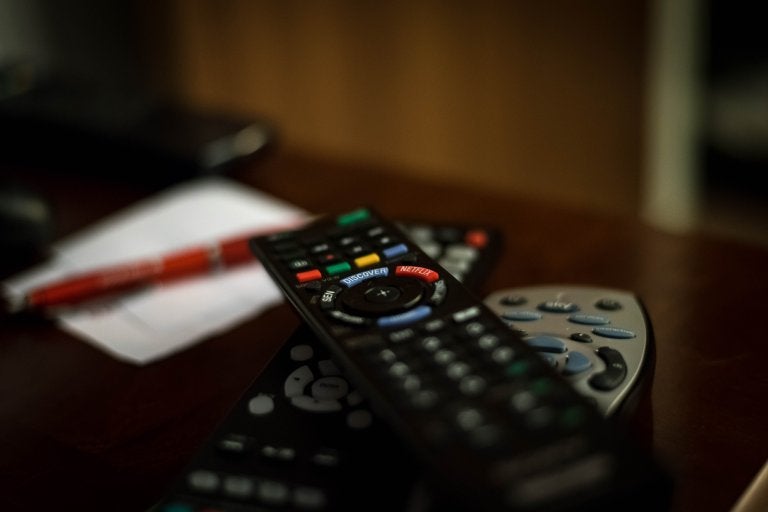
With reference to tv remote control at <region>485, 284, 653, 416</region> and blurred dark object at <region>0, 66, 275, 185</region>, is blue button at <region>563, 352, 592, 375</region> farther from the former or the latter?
blurred dark object at <region>0, 66, 275, 185</region>

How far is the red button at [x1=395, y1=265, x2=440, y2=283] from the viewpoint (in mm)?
429

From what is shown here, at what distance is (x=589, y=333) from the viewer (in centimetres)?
44

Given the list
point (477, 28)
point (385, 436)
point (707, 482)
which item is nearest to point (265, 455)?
point (385, 436)

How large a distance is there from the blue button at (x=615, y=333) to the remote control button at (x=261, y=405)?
0.15m

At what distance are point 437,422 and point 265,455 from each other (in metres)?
0.08

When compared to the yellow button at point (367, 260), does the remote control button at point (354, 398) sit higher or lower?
lower

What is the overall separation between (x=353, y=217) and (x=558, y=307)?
0.38ft

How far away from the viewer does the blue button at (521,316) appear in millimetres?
456

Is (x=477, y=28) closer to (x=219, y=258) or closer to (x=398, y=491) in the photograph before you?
(x=219, y=258)

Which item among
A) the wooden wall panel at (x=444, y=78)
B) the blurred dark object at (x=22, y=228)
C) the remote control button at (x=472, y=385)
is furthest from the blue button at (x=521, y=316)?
the wooden wall panel at (x=444, y=78)

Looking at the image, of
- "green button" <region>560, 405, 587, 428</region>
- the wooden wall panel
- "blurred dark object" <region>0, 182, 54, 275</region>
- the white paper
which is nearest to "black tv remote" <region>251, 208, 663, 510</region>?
"green button" <region>560, 405, 587, 428</region>

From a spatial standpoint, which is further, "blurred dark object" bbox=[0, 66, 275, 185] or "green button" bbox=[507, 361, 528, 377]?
"blurred dark object" bbox=[0, 66, 275, 185]

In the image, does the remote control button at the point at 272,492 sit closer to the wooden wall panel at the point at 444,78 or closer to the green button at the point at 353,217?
the green button at the point at 353,217

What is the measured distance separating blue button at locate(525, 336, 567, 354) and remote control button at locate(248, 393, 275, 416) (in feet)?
0.38
